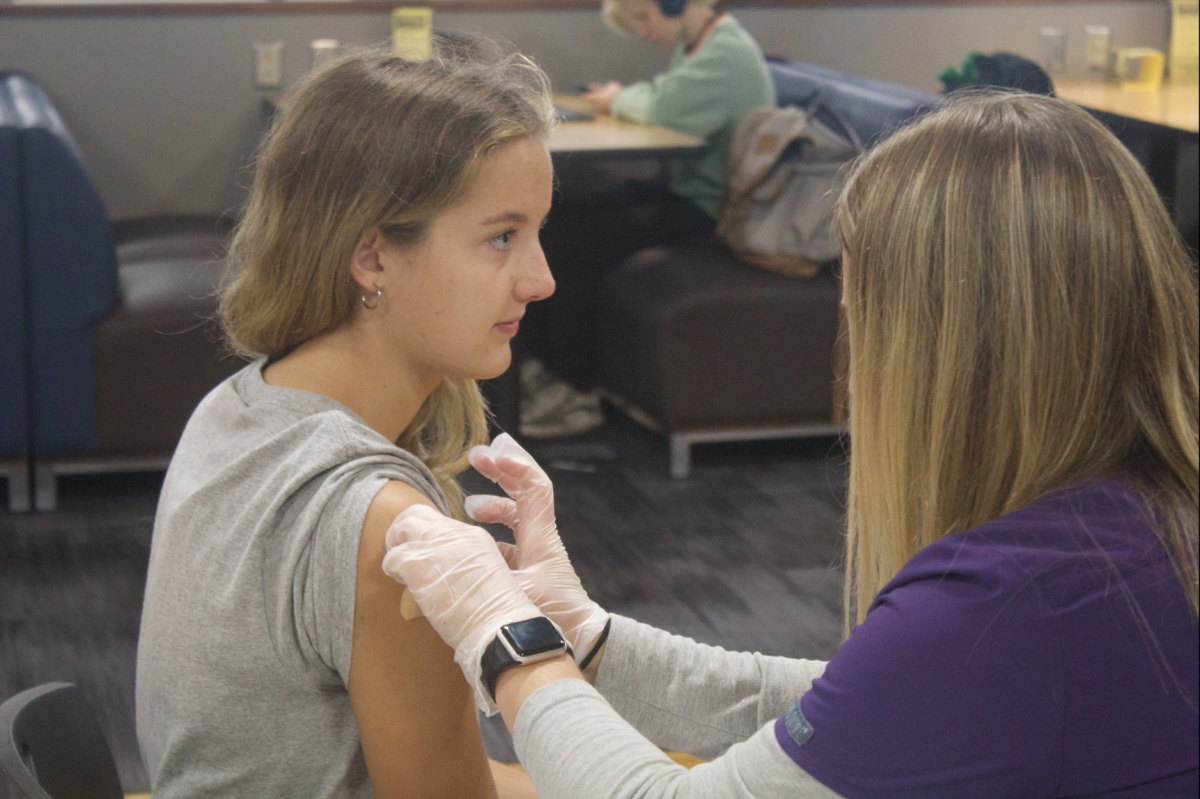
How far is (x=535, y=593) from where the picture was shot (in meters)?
1.18

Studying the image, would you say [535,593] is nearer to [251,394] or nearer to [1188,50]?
[251,394]

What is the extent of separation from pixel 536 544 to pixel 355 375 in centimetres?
23

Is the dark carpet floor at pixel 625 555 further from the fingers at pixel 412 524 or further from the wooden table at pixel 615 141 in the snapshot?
the fingers at pixel 412 524

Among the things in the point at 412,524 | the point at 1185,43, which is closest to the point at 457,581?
the point at 412,524

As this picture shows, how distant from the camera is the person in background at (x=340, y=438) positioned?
3.21ft

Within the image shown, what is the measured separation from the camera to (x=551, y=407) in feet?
11.9

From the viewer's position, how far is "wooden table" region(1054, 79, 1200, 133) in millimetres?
3367

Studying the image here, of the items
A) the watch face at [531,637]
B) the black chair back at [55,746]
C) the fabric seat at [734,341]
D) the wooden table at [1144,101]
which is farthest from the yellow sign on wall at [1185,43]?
the black chair back at [55,746]

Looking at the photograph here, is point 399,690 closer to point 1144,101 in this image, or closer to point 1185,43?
point 1144,101

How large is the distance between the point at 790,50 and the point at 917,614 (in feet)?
13.2

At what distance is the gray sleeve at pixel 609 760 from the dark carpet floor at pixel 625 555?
3.98 feet

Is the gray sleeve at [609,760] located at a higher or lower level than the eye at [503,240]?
lower

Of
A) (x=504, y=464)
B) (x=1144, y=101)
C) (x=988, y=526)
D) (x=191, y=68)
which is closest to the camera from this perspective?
(x=988, y=526)

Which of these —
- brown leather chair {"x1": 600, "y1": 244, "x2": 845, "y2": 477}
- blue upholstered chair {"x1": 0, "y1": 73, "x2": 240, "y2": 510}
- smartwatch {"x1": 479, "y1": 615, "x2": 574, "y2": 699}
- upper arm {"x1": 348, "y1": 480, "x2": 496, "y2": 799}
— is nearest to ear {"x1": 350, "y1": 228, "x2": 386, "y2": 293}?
upper arm {"x1": 348, "y1": 480, "x2": 496, "y2": 799}
